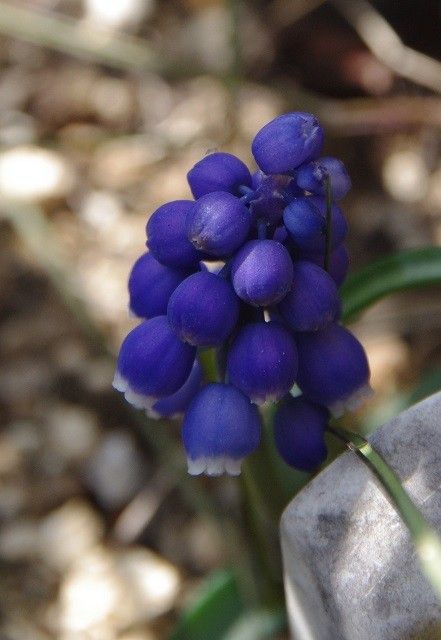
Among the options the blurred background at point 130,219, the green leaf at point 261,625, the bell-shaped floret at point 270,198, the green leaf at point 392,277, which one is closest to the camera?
the bell-shaped floret at point 270,198

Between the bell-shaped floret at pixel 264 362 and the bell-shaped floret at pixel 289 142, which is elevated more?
the bell-shaped floret at pixel 289 142

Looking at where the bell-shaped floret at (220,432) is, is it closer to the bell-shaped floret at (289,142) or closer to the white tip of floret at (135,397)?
the white tip of floret at (135,397)

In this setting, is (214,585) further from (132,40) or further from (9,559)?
(132,40)

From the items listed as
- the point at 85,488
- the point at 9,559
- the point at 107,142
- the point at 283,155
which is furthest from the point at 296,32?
the point at 283,155

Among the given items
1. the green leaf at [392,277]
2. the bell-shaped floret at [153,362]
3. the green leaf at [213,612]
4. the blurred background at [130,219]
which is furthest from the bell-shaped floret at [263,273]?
the green leaf at [213,612]

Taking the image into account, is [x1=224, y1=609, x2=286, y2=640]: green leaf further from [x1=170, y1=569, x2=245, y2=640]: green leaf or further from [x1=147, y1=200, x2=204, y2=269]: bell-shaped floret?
[x1=147, y1=200, x2=204, y2=269]: bell-shaped floret

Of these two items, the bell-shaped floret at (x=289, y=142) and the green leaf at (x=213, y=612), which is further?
the green leaf at (x=213, y=612)
